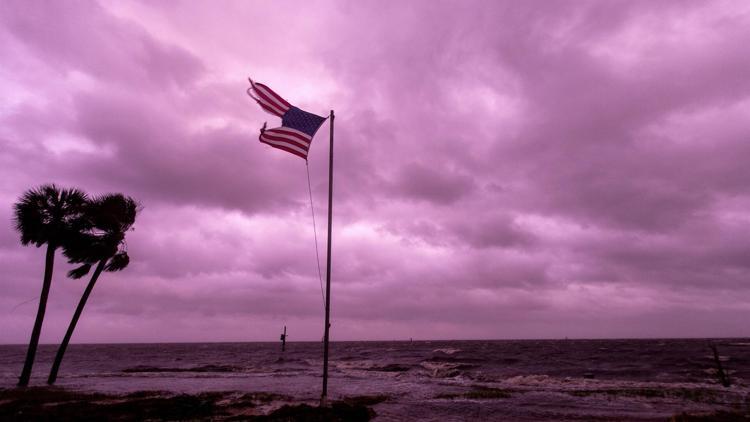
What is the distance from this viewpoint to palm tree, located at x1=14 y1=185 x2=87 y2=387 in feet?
86.0

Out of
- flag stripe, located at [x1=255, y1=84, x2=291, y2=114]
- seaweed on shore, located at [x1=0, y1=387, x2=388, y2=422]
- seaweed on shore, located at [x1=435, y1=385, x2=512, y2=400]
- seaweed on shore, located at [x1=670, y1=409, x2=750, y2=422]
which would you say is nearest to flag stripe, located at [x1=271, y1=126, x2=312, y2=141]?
flag stripe, located at [x1=255, y1=84, x2=291, y2=114]

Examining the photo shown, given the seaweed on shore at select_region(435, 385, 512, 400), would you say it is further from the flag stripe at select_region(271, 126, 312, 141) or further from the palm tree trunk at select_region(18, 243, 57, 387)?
the palm tree trunk at select_region(18, 243, 57, 387)

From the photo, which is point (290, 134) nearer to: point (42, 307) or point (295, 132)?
point (295, 132)

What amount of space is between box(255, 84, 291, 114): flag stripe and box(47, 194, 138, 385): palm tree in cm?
1867

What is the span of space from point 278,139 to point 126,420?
431 inches

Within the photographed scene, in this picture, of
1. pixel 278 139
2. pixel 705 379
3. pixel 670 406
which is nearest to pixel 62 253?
pixel 278 139

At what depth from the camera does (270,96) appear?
16.2 m

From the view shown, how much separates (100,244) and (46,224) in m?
3.15

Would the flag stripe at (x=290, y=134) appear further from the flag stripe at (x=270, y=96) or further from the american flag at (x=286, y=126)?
the flag stripe at (x=270, y=96)

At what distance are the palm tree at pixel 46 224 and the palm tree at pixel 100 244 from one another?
822 millimetres

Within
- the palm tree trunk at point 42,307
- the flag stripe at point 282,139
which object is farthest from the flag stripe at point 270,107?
the palm tree trunk at point 42,307

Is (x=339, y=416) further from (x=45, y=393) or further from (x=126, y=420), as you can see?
(x=45, y=393)

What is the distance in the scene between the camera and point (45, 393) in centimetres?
2248

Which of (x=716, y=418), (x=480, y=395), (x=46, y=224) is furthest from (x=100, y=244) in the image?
(x=716, y=418)
